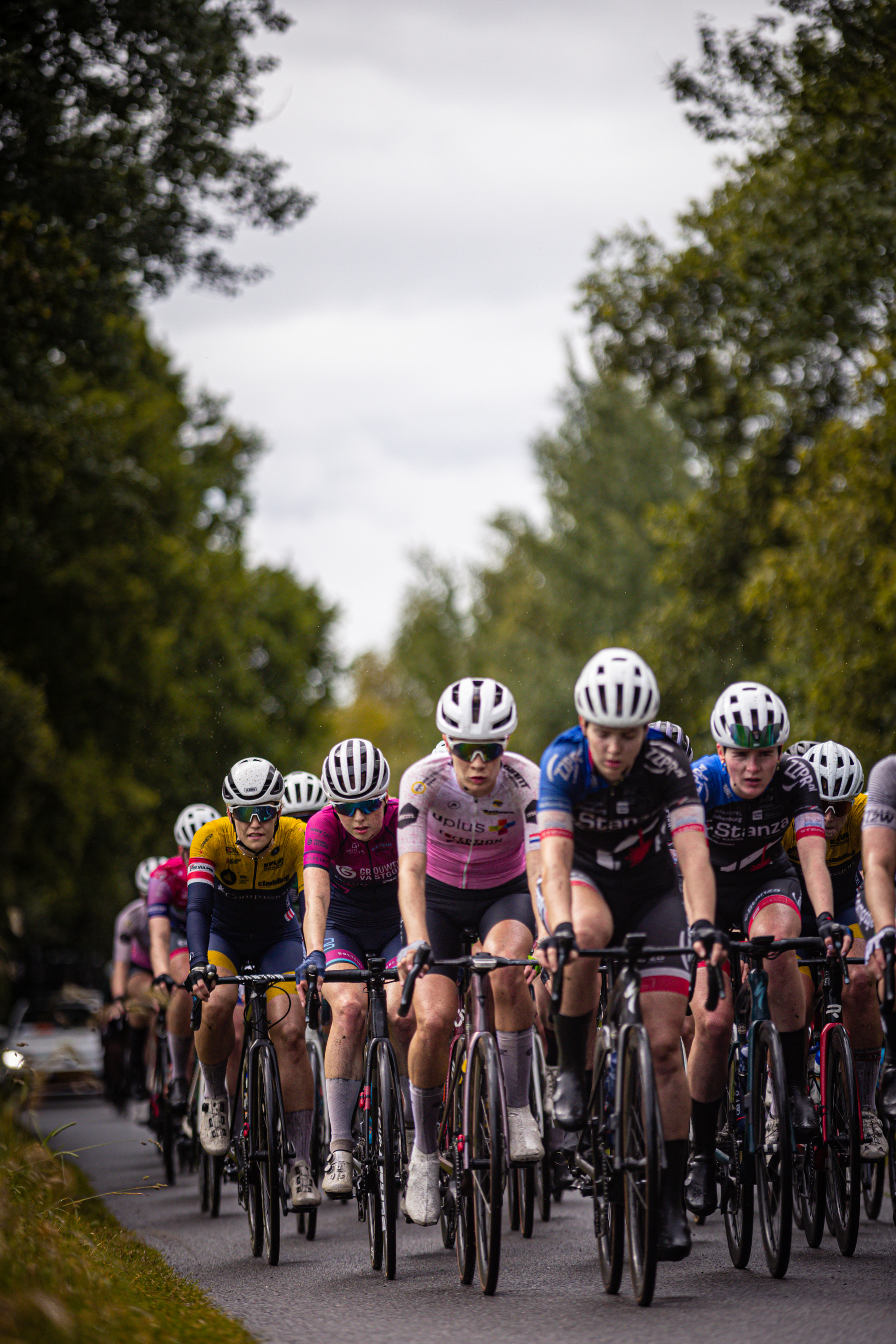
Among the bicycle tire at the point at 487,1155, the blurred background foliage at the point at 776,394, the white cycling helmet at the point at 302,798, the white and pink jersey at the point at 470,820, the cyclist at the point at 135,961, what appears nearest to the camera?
the bicycle tire at the point at 487,1155

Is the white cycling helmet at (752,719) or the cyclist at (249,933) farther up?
the white cycling helmet at (752,719)

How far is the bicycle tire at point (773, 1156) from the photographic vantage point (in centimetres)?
666

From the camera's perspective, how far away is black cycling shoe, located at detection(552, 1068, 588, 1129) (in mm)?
6668

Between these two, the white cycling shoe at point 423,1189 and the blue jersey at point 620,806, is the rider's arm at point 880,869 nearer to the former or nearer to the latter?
the blue jersey at point 620,806

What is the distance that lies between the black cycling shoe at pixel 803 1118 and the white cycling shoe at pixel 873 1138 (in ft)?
3.07

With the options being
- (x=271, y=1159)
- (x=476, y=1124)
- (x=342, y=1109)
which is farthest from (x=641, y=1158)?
(x=271, y=1159)

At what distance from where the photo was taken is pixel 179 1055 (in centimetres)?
1235

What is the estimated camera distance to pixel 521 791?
7840 millimetres

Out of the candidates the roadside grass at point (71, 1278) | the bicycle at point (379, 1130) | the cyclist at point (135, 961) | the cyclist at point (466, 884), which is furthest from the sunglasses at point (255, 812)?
the cyclist at point (135, 961)

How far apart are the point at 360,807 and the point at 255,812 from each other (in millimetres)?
806

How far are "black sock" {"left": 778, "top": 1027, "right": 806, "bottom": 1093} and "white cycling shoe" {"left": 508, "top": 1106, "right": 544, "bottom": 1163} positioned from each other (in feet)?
3.58

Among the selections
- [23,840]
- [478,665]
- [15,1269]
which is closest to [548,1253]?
[15,1269]

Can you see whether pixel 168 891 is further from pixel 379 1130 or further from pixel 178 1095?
pixel 379 1130

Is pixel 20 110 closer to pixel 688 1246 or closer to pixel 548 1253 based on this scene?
pixel 548 1253
